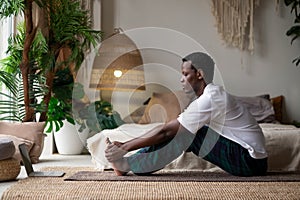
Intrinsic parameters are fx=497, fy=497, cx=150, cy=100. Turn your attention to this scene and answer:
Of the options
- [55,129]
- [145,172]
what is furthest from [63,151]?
[145,172]

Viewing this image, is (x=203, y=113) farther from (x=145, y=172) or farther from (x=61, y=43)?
(x=61, y=43)

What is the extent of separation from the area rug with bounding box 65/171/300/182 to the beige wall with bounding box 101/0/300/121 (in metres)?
2.30

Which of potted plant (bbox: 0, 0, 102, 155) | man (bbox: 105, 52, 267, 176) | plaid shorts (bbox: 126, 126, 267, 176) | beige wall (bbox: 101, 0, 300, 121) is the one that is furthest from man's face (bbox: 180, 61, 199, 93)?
beige wall (bbox: 101, 0, 300, 121)

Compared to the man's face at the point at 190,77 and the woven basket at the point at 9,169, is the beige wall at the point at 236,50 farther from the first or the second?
the woven basket at the point at 9,169

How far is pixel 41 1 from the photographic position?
411 centimetres

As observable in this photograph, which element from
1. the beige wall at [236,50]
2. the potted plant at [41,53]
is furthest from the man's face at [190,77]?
the beige wall at [236,50]

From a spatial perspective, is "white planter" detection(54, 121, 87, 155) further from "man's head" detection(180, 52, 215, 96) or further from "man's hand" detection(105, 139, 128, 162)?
"man's head" detection(180, 52, 215, 96)

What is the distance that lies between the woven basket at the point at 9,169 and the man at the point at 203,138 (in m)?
0.56

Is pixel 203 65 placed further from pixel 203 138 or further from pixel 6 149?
pixel 6 149

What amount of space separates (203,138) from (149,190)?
1.68 feet

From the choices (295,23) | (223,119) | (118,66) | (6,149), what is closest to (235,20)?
(295,23)

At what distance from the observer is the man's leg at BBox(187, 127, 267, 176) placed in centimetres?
268

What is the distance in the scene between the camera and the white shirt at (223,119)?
8.56 feet

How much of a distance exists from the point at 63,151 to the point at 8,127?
0.96 meters
